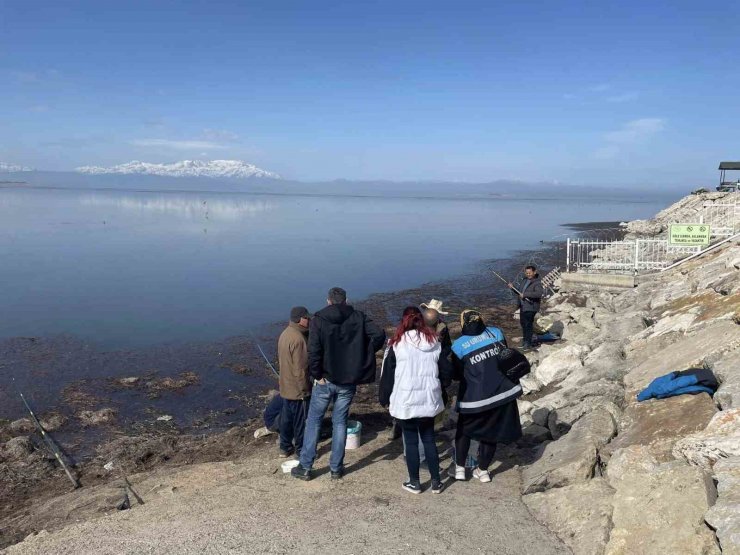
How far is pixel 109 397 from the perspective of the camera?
40.4ft

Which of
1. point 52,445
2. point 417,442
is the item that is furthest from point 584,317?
point 52,445

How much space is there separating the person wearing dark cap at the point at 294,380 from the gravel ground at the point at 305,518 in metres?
0.63

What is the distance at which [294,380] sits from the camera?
23.9 feet

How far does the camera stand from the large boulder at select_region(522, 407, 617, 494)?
573 centimetres

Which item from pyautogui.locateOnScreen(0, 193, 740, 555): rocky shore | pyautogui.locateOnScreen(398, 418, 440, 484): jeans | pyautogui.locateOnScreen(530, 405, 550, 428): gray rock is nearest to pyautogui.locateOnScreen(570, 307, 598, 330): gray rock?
pyautogui.locateOnScreen(0, 193, 740, 555): rocky shore

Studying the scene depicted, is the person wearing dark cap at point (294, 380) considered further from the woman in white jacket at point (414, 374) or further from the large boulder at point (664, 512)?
the large boulder at point (664, 512)

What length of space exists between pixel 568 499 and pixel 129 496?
4941mm

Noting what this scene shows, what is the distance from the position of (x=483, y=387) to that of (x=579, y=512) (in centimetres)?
142

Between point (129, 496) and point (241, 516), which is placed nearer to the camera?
point (241, 516)

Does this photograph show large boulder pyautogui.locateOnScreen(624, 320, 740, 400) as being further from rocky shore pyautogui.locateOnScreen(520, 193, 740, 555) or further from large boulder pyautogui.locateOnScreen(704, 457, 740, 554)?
large boulder pyautogui.locateOnScreen(704, 457, 740, 554)

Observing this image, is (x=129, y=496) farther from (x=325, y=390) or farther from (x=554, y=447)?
(x=554, y=447)

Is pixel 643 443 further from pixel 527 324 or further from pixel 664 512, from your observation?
pixel 527 324

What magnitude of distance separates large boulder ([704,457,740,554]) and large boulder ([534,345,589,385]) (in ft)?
19.1

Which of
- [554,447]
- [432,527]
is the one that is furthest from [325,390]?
[554,447]
